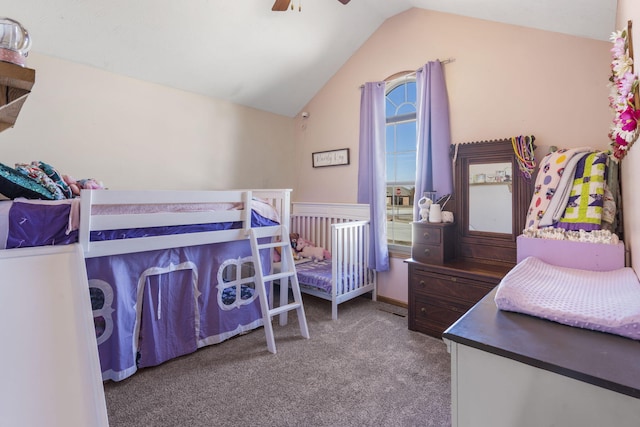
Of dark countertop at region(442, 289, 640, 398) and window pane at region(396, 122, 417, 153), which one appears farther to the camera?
window pane at region(396, 122, 417, 153)

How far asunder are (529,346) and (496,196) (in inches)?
77.5

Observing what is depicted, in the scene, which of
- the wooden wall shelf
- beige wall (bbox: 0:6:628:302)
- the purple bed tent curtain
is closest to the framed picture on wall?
beige wall (bbox: 0:6:628:302)

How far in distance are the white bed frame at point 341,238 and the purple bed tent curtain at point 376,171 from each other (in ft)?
0.31

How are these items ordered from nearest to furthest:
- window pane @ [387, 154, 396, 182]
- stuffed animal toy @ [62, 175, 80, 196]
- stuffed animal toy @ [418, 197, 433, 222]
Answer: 1. stuffed animal toy @ [62, 175, 80, 196]
2. stuffed animal toy @ [418, 197, 433, 222]
3. window pane @ [387, 154, 396, 182]

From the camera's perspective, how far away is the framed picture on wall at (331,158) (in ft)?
11.9

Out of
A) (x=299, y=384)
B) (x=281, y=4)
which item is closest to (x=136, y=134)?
(x=281, y=4)


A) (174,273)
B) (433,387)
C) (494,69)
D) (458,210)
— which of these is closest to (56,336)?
(174,273)

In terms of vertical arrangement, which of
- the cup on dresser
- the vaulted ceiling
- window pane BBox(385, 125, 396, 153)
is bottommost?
the cup on dresser

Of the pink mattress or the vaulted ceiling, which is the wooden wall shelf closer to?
the pink mattress

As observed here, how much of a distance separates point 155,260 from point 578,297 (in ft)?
7.44

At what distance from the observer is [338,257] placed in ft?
9.59

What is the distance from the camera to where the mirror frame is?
2338mm

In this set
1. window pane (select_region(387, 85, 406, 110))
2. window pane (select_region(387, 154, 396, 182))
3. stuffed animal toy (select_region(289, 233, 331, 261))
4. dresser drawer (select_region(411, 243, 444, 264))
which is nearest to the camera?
dresser drawer (select_region(411, 243, 444, 264))

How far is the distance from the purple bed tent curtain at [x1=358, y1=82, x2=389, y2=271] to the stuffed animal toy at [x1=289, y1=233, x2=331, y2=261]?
61 centimetres
